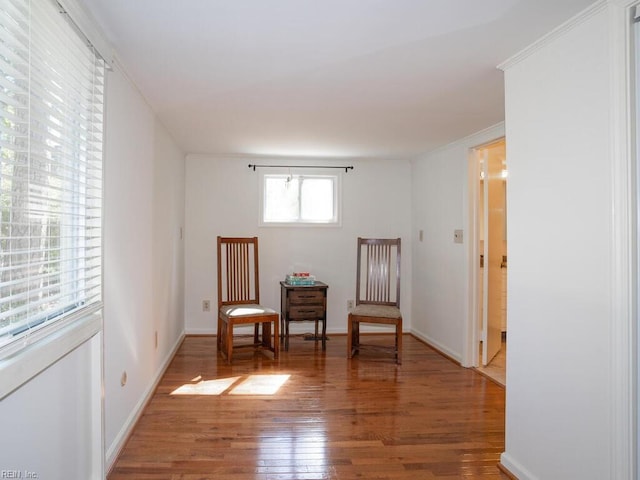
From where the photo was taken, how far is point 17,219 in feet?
4.66

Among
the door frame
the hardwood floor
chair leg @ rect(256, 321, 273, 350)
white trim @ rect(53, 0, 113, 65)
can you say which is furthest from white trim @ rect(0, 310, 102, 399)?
the door frame

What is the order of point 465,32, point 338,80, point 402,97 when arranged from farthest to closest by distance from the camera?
point 402,97, point 338,80, point 465,32

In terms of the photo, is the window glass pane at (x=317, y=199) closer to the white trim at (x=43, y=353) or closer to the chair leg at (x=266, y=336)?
the chair leg at (x=266, y=336)

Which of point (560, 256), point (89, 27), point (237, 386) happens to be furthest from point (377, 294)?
point (89, 27)

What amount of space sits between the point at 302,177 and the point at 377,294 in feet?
5.56

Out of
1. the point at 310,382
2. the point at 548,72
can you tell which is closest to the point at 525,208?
the point at 548,72

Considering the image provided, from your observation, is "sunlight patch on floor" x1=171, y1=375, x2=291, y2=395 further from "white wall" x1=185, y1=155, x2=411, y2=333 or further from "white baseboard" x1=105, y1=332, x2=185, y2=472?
"white wall" x1=185, y1=155, x2=411, y2=333

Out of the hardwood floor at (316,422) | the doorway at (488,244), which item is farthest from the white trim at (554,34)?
the hardwood floor at (316,422)

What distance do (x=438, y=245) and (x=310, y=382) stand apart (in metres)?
2.07

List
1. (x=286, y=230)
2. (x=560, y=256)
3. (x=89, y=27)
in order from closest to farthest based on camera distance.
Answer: (x=89, y=27) < (x=560, y=256) < (x=286, y=230)

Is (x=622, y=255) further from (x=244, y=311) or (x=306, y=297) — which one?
(x=306, y=297)

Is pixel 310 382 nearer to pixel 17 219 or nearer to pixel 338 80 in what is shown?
pixel 338 80

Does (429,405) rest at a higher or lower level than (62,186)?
lower

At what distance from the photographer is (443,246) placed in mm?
4711
